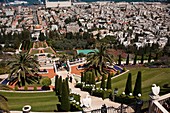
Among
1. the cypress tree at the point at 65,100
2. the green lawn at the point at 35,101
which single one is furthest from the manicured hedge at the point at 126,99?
the green lawn at the point at 35,101

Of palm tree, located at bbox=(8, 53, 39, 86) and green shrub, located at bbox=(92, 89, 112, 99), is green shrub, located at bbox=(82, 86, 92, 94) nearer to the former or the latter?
green shrub, located at bbox=(92, 89, 112, 99)

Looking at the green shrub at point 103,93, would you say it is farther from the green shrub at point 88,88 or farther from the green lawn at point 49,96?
the green shrub at point 88,88

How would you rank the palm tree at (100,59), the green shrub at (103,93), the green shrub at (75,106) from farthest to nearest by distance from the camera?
the palm tree at (100,59) → the green shrub at (103,93) → the green shrub at (75,106)

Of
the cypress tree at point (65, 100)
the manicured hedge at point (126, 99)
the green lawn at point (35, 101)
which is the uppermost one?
the cypress tree at point (65, 100)

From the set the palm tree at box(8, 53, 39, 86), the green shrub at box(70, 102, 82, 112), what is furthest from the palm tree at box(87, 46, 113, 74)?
the green shrub at box(70, 102, 82, 112)

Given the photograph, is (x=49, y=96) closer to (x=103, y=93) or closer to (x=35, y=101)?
(x=35, y=101)

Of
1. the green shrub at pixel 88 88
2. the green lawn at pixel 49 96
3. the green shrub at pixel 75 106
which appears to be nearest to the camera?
the green shrub at pixel 75 106

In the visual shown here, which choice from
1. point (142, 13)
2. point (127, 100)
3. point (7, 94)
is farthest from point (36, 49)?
point (142, 13)
